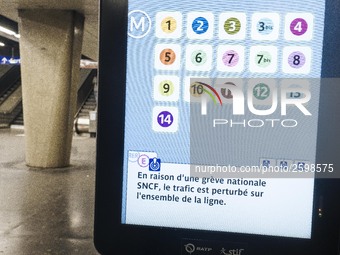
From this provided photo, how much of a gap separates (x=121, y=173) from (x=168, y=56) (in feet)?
0.76

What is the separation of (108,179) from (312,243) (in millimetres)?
378

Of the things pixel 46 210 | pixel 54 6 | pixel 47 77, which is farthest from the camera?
pixel 47 77

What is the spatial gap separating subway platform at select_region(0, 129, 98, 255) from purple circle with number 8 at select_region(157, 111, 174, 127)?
1.93 meters

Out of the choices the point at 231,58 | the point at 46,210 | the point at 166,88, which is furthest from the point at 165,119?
the point at 46,210

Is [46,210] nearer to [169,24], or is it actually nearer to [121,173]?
[121,173]

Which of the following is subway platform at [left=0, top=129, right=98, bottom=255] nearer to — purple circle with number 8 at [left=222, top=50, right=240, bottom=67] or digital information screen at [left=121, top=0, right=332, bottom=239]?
digital information screen at [left=121, top=0, right=332, bottom=239]

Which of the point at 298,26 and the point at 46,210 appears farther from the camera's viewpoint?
the point at 46,210

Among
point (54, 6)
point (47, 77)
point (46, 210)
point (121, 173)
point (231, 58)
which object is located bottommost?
point (46, 210)

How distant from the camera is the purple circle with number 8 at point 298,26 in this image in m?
0.66

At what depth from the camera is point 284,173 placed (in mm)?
664

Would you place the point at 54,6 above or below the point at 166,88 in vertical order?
above

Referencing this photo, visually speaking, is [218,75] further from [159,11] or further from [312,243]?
[312,243]

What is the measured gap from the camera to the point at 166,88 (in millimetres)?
689

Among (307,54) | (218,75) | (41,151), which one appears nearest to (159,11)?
(218,75)
